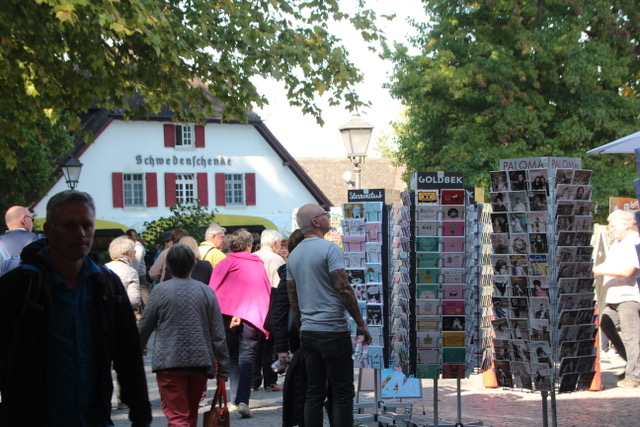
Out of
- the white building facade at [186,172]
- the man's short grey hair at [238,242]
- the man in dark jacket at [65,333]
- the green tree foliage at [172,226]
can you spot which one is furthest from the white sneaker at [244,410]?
the white building facade at [186,172]

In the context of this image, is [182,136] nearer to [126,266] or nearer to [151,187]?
[151,187]

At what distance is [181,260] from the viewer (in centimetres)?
770

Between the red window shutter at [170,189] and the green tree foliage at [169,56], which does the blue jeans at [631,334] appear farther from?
the red window shutter at [170,189]

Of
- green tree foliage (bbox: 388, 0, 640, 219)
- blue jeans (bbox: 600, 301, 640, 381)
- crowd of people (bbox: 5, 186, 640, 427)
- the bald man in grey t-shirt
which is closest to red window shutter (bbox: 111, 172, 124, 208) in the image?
green tree foliage (bbox: 388, 0, 640, 219)

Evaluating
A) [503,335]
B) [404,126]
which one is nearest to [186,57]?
[503,335]

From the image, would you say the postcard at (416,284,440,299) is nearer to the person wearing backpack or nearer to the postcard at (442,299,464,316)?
the postcard at (442,299,464,316)

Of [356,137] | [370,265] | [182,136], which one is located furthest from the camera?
[182,136]

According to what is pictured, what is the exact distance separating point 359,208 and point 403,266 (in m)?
0.83

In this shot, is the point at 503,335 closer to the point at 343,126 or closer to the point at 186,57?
the point at 186,57

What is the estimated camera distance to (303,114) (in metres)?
14.3

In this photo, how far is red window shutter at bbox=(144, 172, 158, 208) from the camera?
150 ft

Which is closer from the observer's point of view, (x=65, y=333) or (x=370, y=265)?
(x=65, y=333)

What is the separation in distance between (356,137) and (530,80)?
70.5 ft

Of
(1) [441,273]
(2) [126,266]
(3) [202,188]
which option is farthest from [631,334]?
(3) [202,188]
